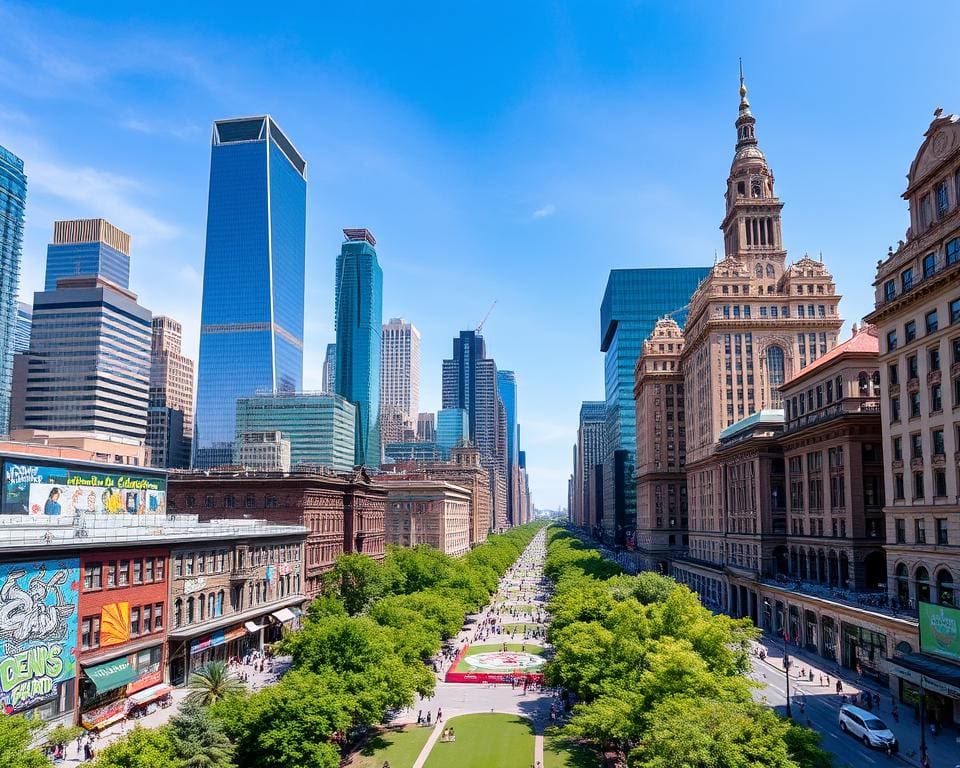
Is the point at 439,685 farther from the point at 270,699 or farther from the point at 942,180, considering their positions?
the point at 942,180

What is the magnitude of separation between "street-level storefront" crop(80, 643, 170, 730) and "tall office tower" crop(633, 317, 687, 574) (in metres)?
117

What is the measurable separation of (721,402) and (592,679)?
90.2 metres

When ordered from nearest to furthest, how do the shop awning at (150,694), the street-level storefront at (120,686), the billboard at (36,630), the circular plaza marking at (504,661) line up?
the billboard at (36,630), the street-level storefront at (120,686), the shop awning at (150,694), the circular plaza marking at (504,661)

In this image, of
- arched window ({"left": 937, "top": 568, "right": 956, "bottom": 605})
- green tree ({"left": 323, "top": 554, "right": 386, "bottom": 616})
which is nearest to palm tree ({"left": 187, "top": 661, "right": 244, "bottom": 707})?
green tree ({"left": 323, "top": 554, "right": 386, "bottom": 616})

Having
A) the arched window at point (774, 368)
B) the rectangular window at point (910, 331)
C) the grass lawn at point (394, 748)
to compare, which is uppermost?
the arched window at point (774, 368)

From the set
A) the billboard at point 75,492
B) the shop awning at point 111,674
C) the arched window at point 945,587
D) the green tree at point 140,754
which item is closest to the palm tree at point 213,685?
the shop awning at point 111,674

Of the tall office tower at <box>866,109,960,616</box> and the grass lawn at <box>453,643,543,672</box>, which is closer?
the tall office tower at <box>866,109,960,616</box>

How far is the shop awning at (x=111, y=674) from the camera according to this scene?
54.8m

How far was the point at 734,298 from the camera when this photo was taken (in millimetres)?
136750

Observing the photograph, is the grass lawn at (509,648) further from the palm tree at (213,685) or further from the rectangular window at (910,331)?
the rectangular window at (910,331)

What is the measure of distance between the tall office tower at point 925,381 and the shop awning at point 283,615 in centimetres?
6416

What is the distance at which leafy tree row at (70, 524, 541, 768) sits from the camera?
125 ft

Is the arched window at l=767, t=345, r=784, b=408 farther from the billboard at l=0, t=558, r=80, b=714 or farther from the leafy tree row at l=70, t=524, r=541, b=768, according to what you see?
the billboard at l=0, t=558, r=80, b=714

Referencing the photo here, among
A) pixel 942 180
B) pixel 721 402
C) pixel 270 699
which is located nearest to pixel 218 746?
pixel 270 699
